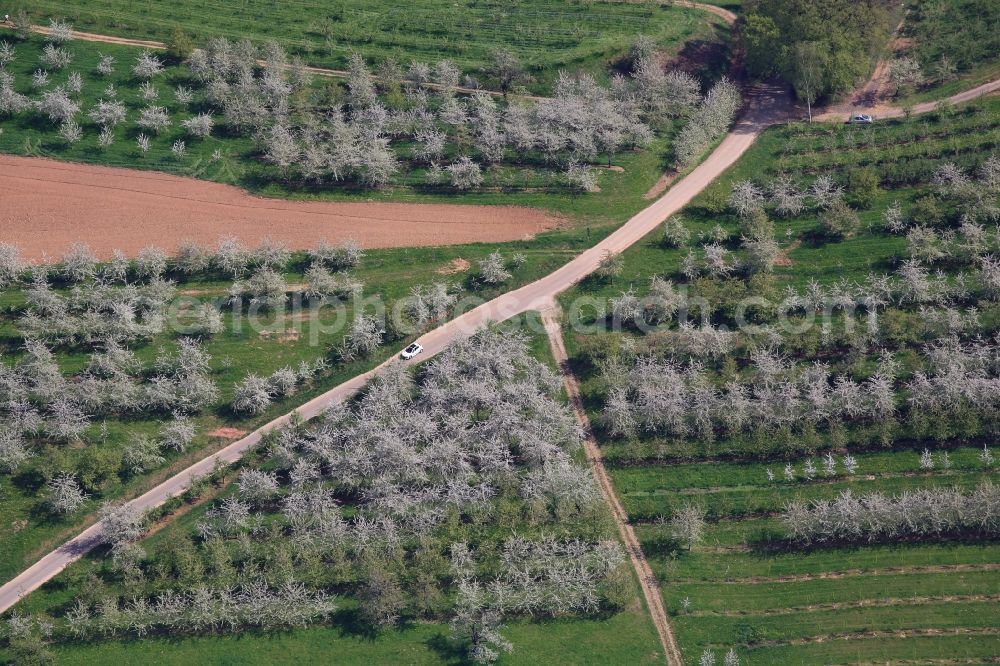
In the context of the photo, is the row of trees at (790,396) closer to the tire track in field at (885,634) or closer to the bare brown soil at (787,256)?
the bare brown soil at (787,256)

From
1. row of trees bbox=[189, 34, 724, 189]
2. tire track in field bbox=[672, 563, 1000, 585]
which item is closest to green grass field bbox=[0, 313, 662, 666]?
tire track in field bbox=[672, 563, 1000, 585]

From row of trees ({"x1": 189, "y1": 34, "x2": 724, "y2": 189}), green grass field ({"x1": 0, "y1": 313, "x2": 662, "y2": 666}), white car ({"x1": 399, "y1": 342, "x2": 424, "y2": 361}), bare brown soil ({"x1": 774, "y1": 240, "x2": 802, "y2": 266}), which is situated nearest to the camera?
green grass field ({"x1": 0, "y1": 313, "x2": 662, "y2": 666})

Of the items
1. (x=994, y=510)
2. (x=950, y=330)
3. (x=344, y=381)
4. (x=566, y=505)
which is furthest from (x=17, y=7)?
(x=994, y=510)

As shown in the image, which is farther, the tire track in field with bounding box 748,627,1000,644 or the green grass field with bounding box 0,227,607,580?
the green grass field with bounding box 0,227,607,580

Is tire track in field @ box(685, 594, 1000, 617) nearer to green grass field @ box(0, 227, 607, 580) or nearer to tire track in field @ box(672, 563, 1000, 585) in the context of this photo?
tire track in field @ box(672, 563, 1000, 585)

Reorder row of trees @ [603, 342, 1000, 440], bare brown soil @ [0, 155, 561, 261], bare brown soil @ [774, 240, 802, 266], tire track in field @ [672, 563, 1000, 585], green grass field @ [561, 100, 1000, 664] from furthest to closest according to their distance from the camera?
1. bare brown soil @ [0, 155, 561, 261]
2. bare brown soil @ [774, 240, 802, 266]
3. row of trees @ [603, 342, 1000, 440]
4. tire track in field @ [672, 563, 1000, 585]
5. green grass field @ [561, 100, 1000, 664]

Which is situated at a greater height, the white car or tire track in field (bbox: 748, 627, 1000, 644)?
the white car
